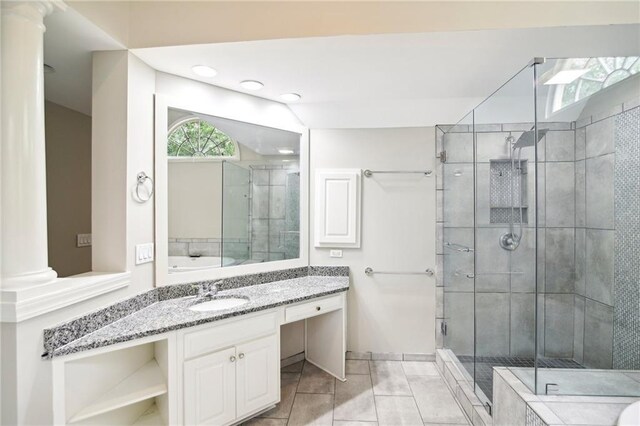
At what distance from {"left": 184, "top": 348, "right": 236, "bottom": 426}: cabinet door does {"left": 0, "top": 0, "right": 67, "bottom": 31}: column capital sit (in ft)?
6.18

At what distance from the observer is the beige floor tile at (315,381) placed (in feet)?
7.74

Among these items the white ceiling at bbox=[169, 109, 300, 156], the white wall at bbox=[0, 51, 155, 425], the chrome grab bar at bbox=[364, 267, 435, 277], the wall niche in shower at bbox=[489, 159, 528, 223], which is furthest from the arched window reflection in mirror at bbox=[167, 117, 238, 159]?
the wall niche in shower at bbox=[489, 159, 528, 223]

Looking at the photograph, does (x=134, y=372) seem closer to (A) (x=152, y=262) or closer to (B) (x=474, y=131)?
(A) (x=152, y=262)

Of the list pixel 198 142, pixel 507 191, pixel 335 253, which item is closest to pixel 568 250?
pixel 507 191

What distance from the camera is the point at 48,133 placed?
98.7 inches

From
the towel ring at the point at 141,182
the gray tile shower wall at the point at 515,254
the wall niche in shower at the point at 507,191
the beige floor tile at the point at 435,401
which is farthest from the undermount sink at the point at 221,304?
the wall niche in shower at the point at 507,191

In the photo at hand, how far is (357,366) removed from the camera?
274cm

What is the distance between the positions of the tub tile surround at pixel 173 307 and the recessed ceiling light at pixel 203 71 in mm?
1547

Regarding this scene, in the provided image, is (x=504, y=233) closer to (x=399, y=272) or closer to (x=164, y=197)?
(x=399, y=272)

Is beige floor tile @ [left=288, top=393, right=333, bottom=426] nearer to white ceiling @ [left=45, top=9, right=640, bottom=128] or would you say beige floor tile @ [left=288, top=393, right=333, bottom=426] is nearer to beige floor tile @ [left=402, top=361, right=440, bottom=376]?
beige floor tile @ [left=402, top=361, right=440, bottom=376]

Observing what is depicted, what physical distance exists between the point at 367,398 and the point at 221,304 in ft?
4.52

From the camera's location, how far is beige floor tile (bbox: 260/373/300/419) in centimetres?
206

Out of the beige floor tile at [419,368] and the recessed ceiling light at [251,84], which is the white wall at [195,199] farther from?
the beige floor tile at [419,368]

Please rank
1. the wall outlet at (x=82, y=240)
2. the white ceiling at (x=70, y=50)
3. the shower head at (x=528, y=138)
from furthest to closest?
the wall outlet at (x=82, y=240)
the shower head at (x=528, y=138)
the white ceiling at (x=70, y=50)
